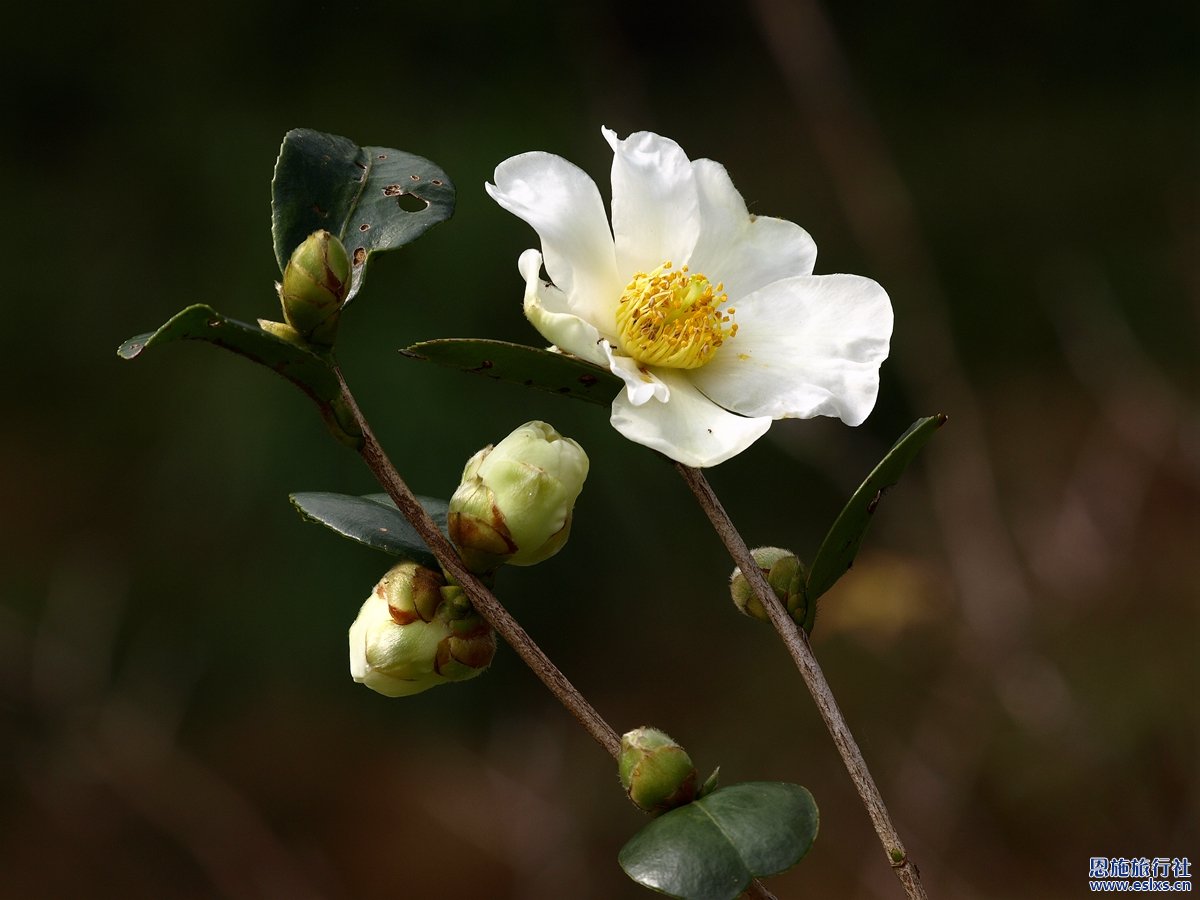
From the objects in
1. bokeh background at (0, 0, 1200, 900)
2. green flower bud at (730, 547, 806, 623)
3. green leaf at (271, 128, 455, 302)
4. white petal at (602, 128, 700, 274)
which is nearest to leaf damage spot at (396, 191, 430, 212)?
green leaf at (271, 128, 455, 302)

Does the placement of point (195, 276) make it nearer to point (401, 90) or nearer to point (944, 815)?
point (401, 90)

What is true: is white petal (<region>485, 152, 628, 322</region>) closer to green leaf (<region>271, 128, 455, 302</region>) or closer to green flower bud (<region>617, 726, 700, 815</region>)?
green leaf (<region>271, 128, 455, 302</region>)

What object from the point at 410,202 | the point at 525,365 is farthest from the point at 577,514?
the point at 525,365

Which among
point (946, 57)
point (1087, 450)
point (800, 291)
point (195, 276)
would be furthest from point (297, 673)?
point (946, 57)

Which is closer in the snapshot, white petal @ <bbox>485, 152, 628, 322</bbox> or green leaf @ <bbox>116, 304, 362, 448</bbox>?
green leaf @ <bbox>116, 304, 362, 448</bbox>

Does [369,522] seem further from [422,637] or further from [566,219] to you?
[566,219]

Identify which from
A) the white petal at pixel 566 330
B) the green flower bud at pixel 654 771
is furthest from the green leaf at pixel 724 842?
the white petal at pixel 566 330
